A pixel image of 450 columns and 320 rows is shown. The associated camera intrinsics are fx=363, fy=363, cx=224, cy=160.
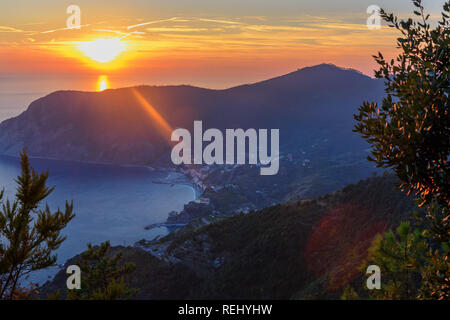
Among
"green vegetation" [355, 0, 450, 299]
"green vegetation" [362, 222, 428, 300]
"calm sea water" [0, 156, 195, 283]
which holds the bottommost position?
"green vegetation" [362, 222, 428, 300]

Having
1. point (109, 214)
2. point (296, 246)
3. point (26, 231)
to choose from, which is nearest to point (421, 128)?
point (26, 231)

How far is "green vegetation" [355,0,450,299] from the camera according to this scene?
7.69m

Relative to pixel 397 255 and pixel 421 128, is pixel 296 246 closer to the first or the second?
pixel 397 255

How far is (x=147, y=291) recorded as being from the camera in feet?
160

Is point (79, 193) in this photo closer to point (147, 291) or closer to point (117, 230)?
point (117, 230)

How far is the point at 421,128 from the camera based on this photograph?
7.42 metres

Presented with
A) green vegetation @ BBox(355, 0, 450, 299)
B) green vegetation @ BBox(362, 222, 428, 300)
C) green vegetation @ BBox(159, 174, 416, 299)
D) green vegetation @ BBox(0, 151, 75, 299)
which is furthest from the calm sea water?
green vegetation @ BBox(355, 0, 450, 299)

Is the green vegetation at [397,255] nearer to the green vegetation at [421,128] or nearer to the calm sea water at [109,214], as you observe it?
the green vegetation at [421,128]

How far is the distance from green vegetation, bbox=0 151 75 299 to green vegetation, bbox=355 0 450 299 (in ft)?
25.5

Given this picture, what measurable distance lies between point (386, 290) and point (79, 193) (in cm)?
19330

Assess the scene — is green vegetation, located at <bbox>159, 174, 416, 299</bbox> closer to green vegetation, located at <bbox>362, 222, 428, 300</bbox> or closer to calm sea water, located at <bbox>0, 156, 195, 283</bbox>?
green vegetation, located at <bbox>362, 222, 428, 300</bbox>

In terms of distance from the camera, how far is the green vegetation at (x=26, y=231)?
29.8ft
